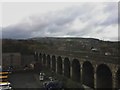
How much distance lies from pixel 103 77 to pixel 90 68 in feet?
12.6

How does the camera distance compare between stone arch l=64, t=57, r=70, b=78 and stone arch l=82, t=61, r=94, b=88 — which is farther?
stone arch l=64, t=57, r=70, b=78

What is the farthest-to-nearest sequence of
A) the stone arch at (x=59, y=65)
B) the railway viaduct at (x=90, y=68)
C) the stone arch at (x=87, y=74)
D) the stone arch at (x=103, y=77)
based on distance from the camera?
the stone arch at (x=59, y=65)
the stone arch at (x=87, y=74)
the stone arch at (x=103, y=77)
the railway viaduct at (x=90, y=68)

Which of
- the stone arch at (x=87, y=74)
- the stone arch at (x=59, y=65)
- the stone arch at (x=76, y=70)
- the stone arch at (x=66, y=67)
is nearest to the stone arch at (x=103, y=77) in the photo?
the stone arch at (x=87, y=74)

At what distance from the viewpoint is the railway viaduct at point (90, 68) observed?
2258 cm

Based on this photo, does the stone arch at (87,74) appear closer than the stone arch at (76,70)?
Yes

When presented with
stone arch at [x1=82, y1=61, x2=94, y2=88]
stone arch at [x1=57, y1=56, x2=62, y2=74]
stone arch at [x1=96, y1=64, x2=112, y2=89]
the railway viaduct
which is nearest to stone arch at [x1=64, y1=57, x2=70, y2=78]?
the railway viaduct

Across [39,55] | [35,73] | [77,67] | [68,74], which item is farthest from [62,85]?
[39,55]

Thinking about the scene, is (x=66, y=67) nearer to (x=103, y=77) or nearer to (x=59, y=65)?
(x=59, y=65)

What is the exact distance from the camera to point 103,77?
2655cm

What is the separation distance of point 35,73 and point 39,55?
13.8m

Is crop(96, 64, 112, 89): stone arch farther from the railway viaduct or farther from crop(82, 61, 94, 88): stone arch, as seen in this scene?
crop(82, 61, 94, 88): stone arch

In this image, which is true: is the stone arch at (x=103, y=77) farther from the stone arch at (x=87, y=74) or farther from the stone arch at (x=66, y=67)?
the stone arch at (x=66, y=67)

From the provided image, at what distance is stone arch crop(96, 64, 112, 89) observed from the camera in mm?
25947

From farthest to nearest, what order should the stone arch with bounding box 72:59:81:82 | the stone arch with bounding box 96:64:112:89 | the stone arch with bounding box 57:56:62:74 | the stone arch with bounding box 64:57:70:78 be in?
the stone arch with bounding box 57:56:62:74
the stone arch with bounding box 64:57:70:78
the stone arch with bounding box 72:59:81:82
the stone arch with bounding box 96:64:112:89
